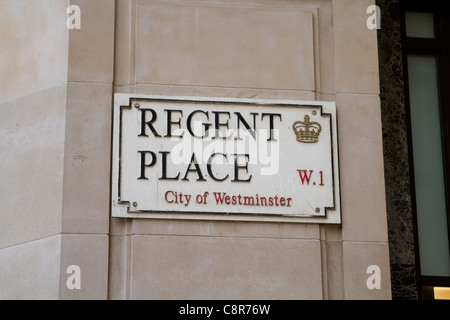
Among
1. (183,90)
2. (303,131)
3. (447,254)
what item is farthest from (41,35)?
(447,254)

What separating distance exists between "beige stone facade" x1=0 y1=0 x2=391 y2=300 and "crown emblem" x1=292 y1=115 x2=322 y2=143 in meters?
0.26

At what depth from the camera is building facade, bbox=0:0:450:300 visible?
7.99m

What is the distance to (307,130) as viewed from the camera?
846cm

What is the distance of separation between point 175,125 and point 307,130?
49.0 inches

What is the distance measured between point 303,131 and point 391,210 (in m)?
1.51

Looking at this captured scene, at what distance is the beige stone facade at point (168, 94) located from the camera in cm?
798

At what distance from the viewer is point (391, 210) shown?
9.29 m

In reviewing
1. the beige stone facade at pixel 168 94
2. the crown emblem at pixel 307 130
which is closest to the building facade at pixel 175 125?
the beige stone facade at pixel 168 94

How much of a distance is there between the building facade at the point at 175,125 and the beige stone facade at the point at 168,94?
1 centimetres
